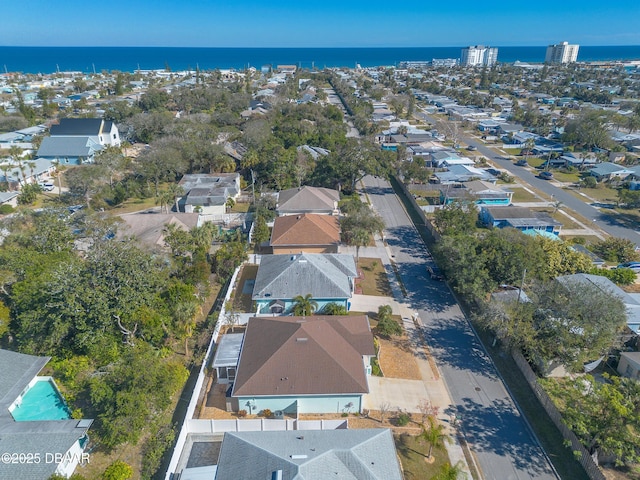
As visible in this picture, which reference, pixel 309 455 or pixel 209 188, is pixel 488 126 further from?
pixel 309 455

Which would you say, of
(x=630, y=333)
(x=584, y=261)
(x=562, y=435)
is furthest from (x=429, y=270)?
(x=562, y=435)

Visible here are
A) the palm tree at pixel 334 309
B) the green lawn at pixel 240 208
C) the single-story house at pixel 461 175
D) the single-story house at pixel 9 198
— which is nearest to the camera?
the palm tree at pixel 334 309

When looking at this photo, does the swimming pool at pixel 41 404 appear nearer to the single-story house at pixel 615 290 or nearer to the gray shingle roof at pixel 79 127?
the single-story house at pixel 615 290

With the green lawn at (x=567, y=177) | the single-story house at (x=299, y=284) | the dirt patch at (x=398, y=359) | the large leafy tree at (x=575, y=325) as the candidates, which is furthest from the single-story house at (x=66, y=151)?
the green lawn at (x=567, y=177)

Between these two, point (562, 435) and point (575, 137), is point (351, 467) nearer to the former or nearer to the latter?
point (562, 435)

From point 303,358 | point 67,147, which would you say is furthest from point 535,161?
point 67,147

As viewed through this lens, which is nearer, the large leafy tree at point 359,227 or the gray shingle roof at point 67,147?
the large leafy tree at point 359,227

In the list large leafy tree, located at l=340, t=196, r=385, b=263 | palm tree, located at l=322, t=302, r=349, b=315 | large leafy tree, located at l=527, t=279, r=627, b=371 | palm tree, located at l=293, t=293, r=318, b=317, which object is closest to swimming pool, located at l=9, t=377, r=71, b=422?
palm tree, located at l=293, t=293, r=318, b=317
